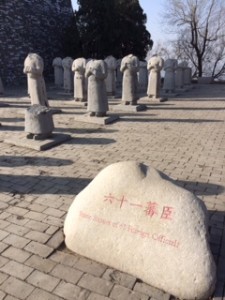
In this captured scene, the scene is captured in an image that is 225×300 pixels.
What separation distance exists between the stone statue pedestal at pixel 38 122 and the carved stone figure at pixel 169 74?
9.39 m

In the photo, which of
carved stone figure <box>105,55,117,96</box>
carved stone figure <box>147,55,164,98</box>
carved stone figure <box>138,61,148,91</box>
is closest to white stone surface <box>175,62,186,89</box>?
carved stone figure <box>138,61,148,91</box>

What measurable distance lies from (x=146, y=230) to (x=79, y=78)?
33.9 ft

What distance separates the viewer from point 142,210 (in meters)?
3.10

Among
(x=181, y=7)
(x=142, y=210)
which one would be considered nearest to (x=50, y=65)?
Result: (x=181, y=7)

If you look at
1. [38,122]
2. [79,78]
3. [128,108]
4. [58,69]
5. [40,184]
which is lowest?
[40,184]

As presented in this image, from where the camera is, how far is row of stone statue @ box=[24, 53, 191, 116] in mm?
9164

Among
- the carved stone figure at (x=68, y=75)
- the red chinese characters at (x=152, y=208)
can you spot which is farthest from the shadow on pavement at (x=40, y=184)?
the carved stone figure at (x=68, y=75)

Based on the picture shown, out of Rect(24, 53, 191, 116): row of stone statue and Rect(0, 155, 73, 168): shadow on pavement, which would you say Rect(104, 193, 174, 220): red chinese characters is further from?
Rect(24, 53, 191, 116): row of stone statue

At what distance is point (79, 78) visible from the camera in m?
12.7

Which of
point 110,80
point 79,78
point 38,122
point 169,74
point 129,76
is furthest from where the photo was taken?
point 169,74

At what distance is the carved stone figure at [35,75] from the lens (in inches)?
371

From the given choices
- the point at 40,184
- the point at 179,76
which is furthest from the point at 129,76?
the point at 40,184

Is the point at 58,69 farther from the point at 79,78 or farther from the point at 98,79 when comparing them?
the point at 98,79

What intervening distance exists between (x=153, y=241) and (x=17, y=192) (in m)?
2.61
